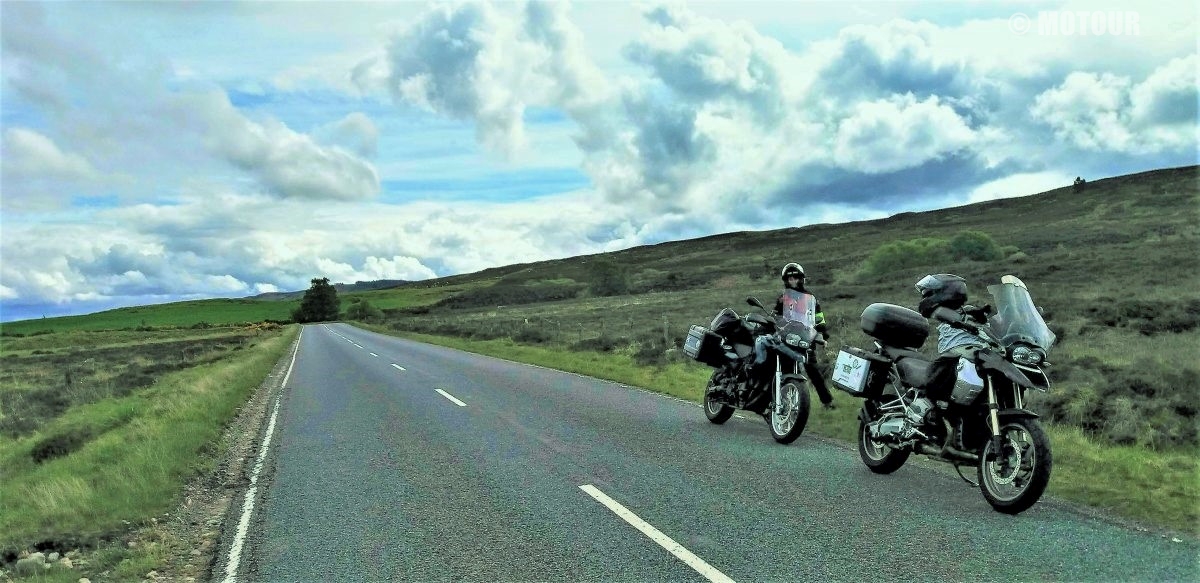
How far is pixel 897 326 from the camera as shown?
7.29 m

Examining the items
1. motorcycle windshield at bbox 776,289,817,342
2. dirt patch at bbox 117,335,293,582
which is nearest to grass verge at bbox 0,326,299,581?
dirt patch at bbox 117,335,293,582

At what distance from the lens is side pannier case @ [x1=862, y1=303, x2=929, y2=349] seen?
7211 mm

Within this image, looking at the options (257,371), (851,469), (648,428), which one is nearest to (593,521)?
(851,469)

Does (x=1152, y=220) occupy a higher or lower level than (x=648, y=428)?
higher

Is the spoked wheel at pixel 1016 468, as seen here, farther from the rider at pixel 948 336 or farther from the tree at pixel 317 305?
the tree at pixel 317 305

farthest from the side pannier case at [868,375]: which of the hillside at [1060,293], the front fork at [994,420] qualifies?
the hillside at [1060,293]

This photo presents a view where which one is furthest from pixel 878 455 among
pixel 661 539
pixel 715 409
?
pixel 715 409

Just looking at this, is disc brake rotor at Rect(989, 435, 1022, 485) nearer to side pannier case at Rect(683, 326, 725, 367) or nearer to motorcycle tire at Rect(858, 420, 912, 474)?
motorcycle tire at Rect(858, 420, 912, 474)

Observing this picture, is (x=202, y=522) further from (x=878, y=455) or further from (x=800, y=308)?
(x=800, y=308)

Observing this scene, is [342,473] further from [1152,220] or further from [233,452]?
[1152,220]

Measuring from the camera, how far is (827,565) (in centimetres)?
483

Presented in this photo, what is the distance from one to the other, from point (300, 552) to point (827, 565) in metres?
3.78

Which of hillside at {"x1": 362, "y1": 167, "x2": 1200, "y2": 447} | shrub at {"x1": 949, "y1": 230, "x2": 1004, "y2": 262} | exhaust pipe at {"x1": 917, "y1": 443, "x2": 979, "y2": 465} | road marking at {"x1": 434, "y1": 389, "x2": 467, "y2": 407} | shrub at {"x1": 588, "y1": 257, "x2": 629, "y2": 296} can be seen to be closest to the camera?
exhaust pipe at {"x1": 917, "y1": 443, "x2": 979, "y2": 465}

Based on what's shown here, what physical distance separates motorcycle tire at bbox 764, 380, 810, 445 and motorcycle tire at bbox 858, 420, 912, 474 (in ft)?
3.35
